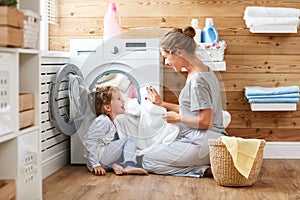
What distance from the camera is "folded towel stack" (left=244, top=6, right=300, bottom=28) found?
4.35 meters

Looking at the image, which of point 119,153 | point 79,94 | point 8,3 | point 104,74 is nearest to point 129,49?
point 104,74

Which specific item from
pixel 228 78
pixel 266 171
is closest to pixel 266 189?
pixel 266 171

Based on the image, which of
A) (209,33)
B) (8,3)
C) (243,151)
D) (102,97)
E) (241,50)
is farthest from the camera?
(241,50)

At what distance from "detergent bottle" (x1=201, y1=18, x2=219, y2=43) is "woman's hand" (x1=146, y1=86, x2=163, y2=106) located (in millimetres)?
675

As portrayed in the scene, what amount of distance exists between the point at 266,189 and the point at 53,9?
223cm

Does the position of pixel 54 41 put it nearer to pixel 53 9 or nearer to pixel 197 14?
pixel 53 9

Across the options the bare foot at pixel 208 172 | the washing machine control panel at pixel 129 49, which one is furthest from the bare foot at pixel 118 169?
the washing machine control panel at pixel 129 49

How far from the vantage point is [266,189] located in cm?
343

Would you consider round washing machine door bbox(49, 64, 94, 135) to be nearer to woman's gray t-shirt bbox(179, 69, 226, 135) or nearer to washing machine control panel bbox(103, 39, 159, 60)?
washing machine control panel bbox(103, 39, 159, 60)

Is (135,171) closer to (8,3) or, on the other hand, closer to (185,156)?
(185,156)

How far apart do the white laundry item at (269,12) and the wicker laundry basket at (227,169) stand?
1.23 m

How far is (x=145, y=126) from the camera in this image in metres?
4.02

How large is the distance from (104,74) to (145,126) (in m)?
0.48

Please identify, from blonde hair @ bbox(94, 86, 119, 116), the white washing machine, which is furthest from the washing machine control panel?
blonde hair @ bbox(94, 86, 119, 116)
